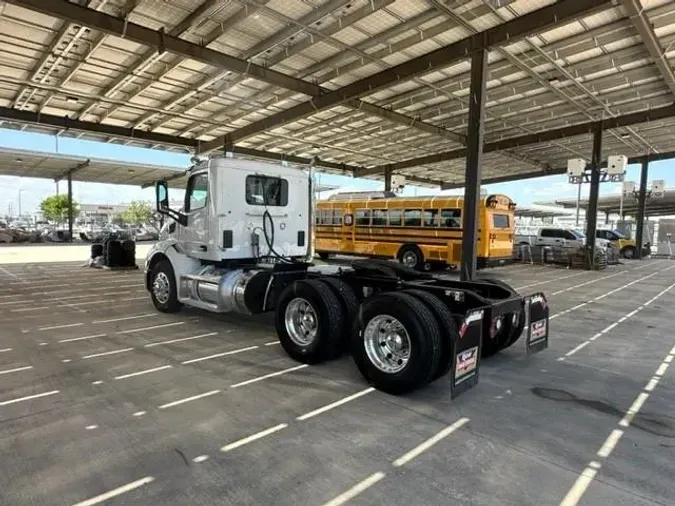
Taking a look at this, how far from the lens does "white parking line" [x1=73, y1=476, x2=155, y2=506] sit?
2.37 metres

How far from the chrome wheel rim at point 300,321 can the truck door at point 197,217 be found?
209cm

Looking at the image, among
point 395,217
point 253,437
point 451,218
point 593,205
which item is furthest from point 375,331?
point 593,205

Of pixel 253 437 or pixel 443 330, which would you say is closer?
pixel 253 437

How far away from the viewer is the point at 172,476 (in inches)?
103

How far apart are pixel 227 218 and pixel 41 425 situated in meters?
3.55

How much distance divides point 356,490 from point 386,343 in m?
1.72

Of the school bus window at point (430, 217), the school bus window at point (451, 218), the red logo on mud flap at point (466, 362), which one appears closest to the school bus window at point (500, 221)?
the school bus window at point (451, 218)

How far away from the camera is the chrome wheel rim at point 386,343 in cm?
404

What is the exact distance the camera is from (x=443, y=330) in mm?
3881

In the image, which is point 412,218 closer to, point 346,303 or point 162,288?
point 162,288

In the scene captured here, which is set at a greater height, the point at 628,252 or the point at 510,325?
the point at 510,325

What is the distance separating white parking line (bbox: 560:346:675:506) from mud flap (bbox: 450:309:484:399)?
101 centimetres

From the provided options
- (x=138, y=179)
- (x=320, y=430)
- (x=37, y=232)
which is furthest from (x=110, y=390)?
(x=37, y=232)

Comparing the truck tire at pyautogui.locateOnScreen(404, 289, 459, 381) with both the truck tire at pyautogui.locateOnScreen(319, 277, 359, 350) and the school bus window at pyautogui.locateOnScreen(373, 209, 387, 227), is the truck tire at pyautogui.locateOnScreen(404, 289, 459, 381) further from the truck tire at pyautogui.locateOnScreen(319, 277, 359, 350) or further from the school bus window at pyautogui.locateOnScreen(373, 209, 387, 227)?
the school bus window at pyautogui.locateOnScreen(373, 209, 387, 227)
